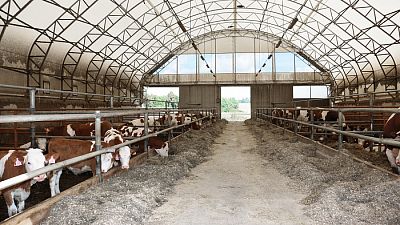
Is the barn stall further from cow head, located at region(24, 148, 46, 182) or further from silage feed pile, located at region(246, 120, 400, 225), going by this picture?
cow head, located at region(24, 148, 46, 182)

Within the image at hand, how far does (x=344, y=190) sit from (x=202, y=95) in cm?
3696

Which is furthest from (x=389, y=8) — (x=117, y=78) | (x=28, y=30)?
(x=117, y=78)

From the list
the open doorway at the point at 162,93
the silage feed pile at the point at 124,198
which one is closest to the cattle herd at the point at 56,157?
the silage feed pile at the point at 124,198

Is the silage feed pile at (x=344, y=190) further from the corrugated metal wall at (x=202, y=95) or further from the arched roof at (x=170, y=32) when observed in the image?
the corrugated metal wall at (x=202, y=95)

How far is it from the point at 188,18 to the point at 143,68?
10.1 metres

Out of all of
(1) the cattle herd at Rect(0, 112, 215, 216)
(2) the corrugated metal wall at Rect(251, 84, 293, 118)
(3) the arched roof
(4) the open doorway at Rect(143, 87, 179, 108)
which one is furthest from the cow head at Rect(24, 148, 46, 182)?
(4) the open doorway at Rect(143, 87, 179, 108)

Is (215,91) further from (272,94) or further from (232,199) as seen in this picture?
(232,199)

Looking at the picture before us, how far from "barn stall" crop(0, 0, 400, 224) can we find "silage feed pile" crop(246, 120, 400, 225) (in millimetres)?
24

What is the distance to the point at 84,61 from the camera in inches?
1056

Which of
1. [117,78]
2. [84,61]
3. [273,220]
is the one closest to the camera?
[273,220]

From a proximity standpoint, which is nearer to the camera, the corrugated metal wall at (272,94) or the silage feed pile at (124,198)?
the silage feed pile at (124,198)

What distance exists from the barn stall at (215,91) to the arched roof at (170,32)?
Result: 110 mm

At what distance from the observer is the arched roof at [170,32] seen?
1894 cm

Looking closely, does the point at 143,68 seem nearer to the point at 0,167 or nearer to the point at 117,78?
the point at 117,78
